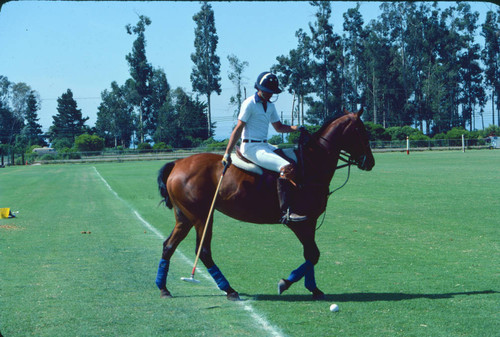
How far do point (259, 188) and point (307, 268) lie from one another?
50.5 inches

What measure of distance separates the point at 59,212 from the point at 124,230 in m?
6.18

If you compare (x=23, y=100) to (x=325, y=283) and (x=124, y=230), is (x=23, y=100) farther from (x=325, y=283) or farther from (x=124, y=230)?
(x=325, y=283)

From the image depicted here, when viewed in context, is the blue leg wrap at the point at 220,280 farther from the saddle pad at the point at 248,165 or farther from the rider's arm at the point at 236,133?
the rider's arm at the point at 236,133


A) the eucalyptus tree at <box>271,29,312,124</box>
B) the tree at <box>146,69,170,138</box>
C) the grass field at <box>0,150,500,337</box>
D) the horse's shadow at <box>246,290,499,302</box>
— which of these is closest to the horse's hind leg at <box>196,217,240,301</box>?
the grass field at <box>0,150,500,337</box>

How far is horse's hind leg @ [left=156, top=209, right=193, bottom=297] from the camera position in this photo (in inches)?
306

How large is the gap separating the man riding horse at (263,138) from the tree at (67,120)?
12297 cm

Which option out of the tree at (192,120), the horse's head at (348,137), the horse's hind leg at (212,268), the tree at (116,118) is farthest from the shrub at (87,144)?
the horse's head at (348,137)

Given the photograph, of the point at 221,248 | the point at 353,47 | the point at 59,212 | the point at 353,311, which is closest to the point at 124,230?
the point at 221,248

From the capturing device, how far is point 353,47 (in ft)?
327

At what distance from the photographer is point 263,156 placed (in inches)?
304

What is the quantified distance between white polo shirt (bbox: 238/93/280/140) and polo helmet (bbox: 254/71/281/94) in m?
0.15

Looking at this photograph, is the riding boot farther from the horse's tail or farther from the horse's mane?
the horse's tail

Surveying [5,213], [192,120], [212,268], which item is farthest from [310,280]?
[192,120]

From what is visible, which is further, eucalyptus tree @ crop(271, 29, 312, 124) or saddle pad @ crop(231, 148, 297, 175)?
eucalyptus tree @ crop(271, 29, 312, 124)
